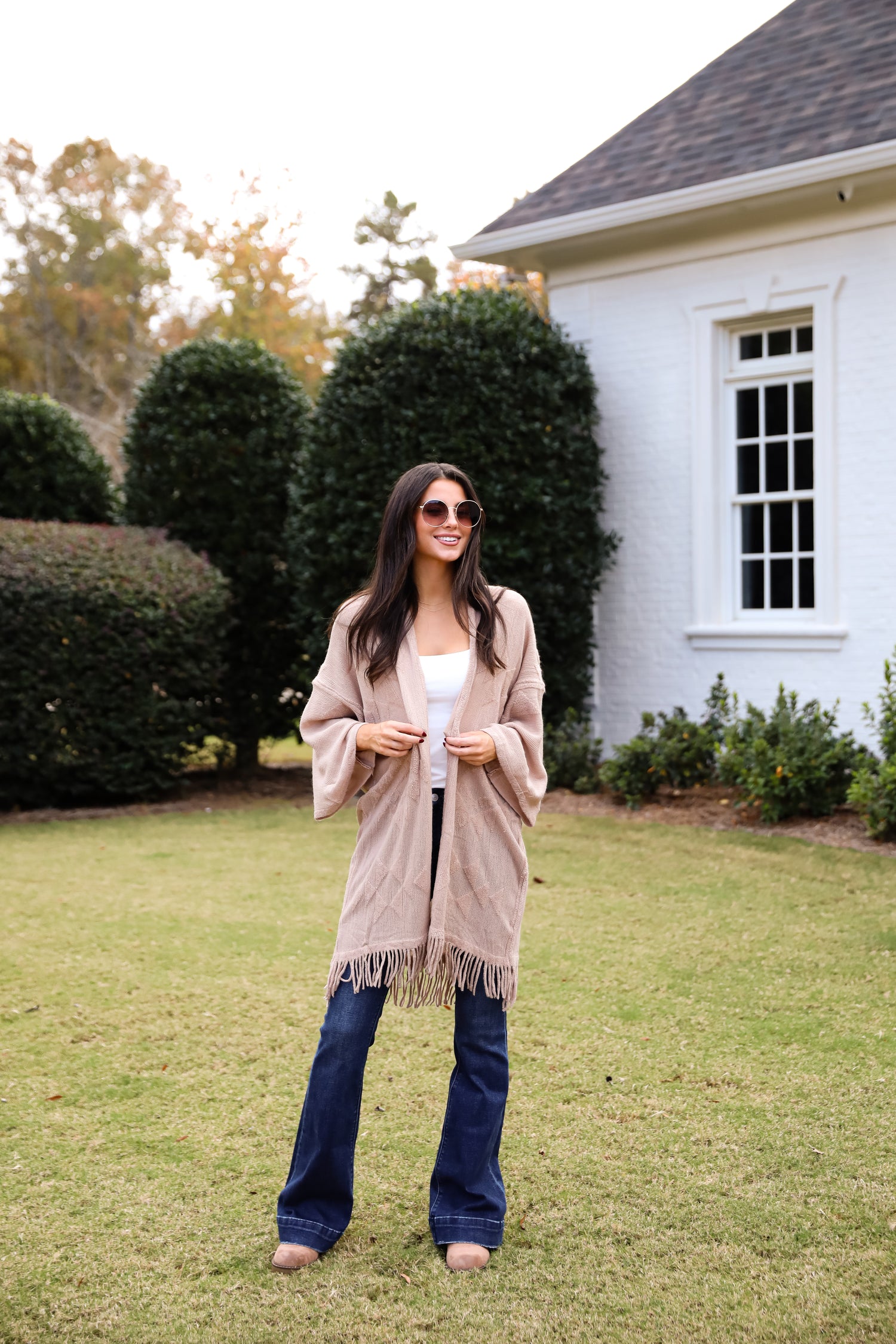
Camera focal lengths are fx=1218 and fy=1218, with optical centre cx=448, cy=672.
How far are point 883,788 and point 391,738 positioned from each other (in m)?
5.05

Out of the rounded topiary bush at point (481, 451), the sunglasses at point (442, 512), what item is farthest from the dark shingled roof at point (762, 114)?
the sunglasses at point (442, 512)

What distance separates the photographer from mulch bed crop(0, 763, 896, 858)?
24.8ft

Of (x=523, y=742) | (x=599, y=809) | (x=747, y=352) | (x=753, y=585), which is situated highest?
(x=747, y=352)

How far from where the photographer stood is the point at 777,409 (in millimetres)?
9469

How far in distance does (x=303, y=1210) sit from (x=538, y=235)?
342 inches

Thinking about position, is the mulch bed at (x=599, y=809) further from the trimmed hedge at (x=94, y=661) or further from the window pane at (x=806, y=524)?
the window pane at (x=806, y=524)

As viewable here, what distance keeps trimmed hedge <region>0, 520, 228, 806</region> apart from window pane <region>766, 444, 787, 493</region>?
14.5 ft

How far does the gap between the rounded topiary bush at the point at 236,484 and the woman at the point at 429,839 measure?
778 cm

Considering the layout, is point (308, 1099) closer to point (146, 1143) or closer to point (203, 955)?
point (146, 1143)

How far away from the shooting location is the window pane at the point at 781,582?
951 centimetres

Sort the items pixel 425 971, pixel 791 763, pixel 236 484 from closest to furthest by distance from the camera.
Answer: pixel 425 971 → pixel 791 763 → pixel 236 484

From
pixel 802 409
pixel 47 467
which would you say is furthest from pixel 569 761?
pixel 47 467

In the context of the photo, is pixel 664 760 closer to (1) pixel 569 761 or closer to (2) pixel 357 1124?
(1) pixel 569 761

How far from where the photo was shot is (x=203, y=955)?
5.35m
